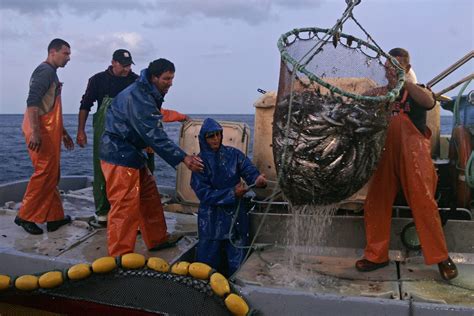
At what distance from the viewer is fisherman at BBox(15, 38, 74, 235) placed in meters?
5.84

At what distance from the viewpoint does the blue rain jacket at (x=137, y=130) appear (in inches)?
192

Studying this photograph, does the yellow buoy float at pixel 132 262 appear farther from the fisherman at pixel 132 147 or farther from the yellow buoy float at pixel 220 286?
the yellow buoy float at pixel 220 286

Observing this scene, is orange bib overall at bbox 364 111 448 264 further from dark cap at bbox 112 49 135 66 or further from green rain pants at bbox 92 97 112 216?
dark cap at bbox 112 49 135 66

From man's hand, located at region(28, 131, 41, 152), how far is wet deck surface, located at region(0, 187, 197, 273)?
96cm

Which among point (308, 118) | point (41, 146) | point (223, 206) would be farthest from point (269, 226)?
point (41, 146)

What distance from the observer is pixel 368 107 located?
376cm

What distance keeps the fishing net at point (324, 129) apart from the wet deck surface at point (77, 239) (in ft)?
6.01

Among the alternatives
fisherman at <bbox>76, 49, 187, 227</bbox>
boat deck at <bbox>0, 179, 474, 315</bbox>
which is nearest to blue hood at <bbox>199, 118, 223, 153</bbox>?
boat deck at <bbox>0, 179, 474, 315</bbox>

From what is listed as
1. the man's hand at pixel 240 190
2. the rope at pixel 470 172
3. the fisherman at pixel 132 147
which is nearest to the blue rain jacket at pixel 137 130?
the fisherman at pixel 132 147

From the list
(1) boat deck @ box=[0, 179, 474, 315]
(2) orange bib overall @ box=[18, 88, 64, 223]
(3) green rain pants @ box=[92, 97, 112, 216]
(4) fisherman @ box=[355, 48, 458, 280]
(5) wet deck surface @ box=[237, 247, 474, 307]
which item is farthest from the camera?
(3) green rain pants @ box=[92, 97, 112, 216]

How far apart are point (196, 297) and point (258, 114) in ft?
8.42

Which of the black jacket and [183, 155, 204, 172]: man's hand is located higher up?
the black jacket

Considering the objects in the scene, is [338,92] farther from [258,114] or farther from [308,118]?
[258,114]

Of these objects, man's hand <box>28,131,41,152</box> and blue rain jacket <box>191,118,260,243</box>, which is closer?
blue rain jacket <box>191,118,260,243</box>
